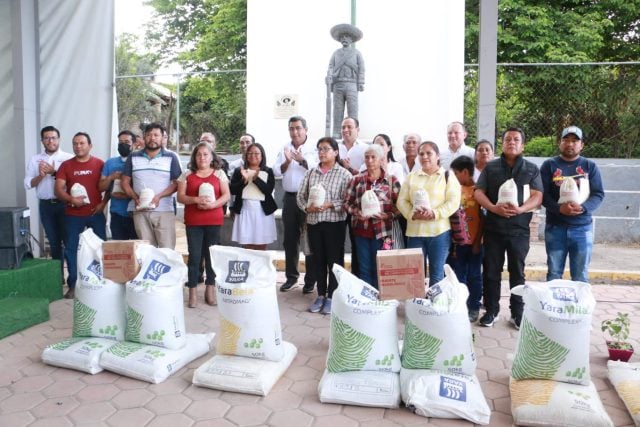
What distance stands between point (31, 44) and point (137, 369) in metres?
4.65

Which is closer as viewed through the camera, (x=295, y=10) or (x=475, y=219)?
(x=475, y=219)

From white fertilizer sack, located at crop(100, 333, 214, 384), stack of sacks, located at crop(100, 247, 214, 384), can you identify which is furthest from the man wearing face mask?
white fertilizer sack, located at crop(100, 333, 214, 384)

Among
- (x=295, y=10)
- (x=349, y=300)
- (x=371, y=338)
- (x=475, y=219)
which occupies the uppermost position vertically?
(x=295, y=10)

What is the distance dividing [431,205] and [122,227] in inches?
118

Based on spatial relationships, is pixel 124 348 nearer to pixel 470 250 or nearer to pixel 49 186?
pixel 49 186

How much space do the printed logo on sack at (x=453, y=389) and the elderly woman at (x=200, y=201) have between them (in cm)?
252

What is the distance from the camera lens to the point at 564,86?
10586 mm

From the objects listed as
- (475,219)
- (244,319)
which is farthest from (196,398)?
(475,219)

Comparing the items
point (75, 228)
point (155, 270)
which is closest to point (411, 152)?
point (155, 270)

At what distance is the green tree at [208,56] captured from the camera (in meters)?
12.5

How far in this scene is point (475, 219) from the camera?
168 inches

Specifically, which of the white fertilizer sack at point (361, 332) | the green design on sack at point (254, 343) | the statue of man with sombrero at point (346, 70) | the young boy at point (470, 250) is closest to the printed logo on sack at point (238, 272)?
the green design on sack at point (254, 343)

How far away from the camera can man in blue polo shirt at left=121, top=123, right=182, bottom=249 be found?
4.64 m

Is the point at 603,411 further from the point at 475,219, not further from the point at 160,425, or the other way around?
the point at 160,425
